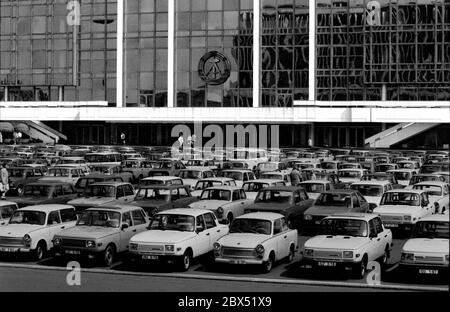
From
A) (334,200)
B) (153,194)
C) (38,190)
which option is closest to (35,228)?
(153,194)

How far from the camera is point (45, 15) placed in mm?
83375

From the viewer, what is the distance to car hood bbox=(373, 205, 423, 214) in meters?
21.0

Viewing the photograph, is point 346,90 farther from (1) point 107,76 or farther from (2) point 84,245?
(2) point 84,245

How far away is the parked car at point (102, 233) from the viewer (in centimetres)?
1731

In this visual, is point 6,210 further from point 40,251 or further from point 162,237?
point 162,237

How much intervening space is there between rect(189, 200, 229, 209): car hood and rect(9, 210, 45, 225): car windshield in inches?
203

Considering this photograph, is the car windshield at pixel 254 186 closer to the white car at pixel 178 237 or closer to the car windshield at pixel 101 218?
the white car at pixel 178 237

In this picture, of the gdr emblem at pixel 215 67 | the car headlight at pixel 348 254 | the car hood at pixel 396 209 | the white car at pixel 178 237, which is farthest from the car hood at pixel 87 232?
the gdr emblem at pixel 215 67

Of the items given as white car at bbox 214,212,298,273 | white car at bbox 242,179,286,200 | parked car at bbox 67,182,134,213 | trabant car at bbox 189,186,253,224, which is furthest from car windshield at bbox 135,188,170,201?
white car at bbox 214,212,298,273

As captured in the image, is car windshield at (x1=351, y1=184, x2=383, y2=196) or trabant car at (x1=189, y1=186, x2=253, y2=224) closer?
trabant car at (x1=189, y1=186, x2=253, y2=224)

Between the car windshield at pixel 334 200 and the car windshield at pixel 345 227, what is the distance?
4874mm

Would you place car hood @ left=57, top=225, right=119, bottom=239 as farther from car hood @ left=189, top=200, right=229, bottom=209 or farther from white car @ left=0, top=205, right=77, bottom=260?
car hood @ left=189, top=200, right=229, bottom=209

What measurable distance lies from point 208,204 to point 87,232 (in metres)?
6.06
